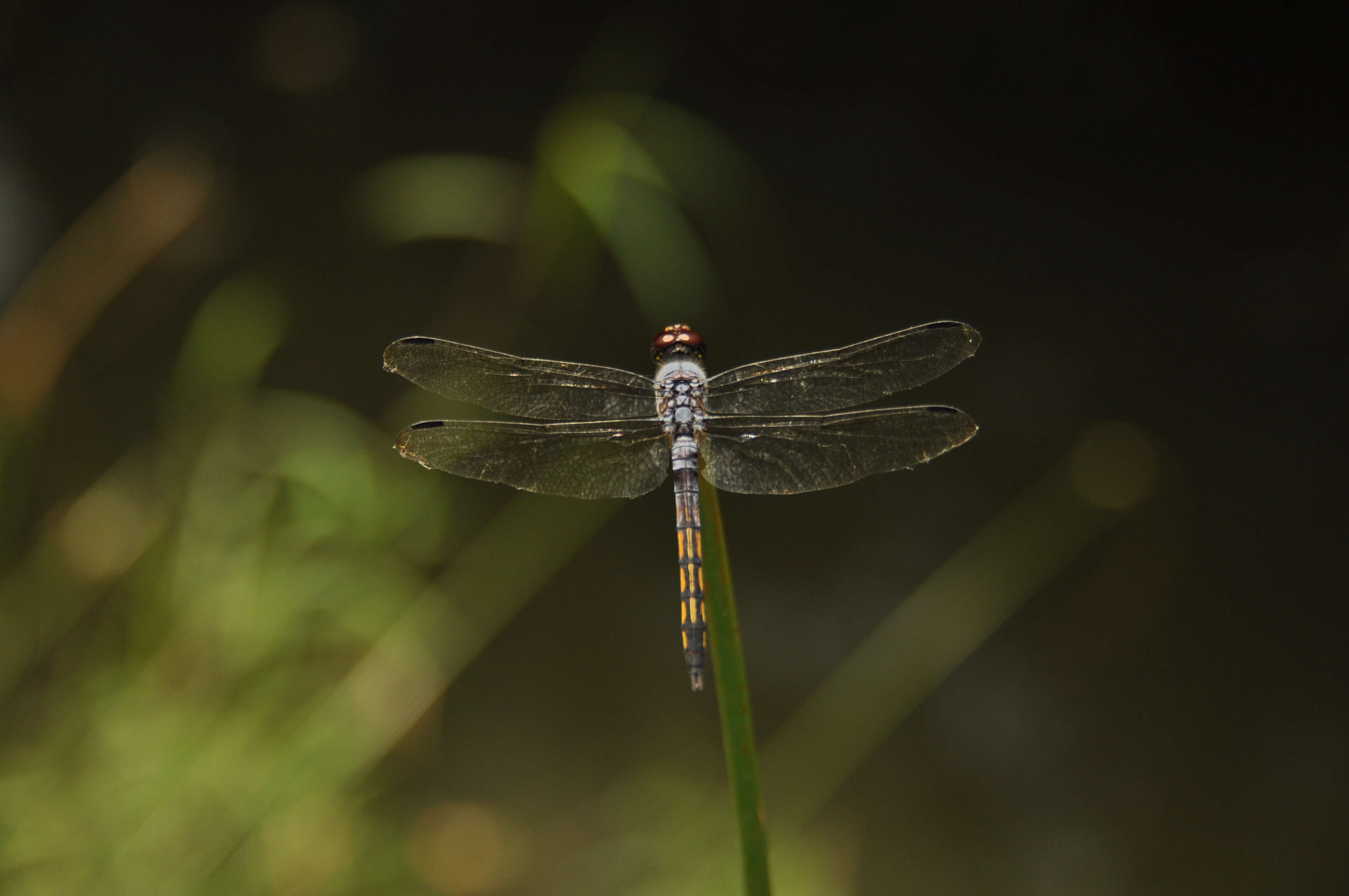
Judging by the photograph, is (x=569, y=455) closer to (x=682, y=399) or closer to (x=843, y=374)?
(x=682, y=399)

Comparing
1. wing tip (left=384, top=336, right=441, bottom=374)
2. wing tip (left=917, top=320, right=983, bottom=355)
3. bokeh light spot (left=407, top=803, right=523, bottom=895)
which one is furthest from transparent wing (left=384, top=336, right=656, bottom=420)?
bokeh light spot (left=407, top=803, right=523, bottom=895)

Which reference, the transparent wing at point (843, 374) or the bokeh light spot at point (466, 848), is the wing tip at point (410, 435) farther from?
the bokeh light spot at point (466, 848)

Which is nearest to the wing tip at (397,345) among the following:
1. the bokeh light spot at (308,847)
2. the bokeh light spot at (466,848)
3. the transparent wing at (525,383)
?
the transparent wing at (525,383)

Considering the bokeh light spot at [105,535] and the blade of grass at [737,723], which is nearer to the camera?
the blade of grass at [737,723]

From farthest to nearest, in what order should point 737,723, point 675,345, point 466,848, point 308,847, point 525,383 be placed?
1. point 466,848
2. point 308,847
3. point 525,383
4. point 675,345
5. point 737,723

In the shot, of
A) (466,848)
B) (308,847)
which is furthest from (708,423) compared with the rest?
(466,848)

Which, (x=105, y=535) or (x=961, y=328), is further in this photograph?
(x=105, y=535)

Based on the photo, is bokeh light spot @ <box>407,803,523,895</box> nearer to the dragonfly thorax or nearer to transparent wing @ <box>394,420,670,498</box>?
transparent wing @ <box>394,420,670,498</box>
